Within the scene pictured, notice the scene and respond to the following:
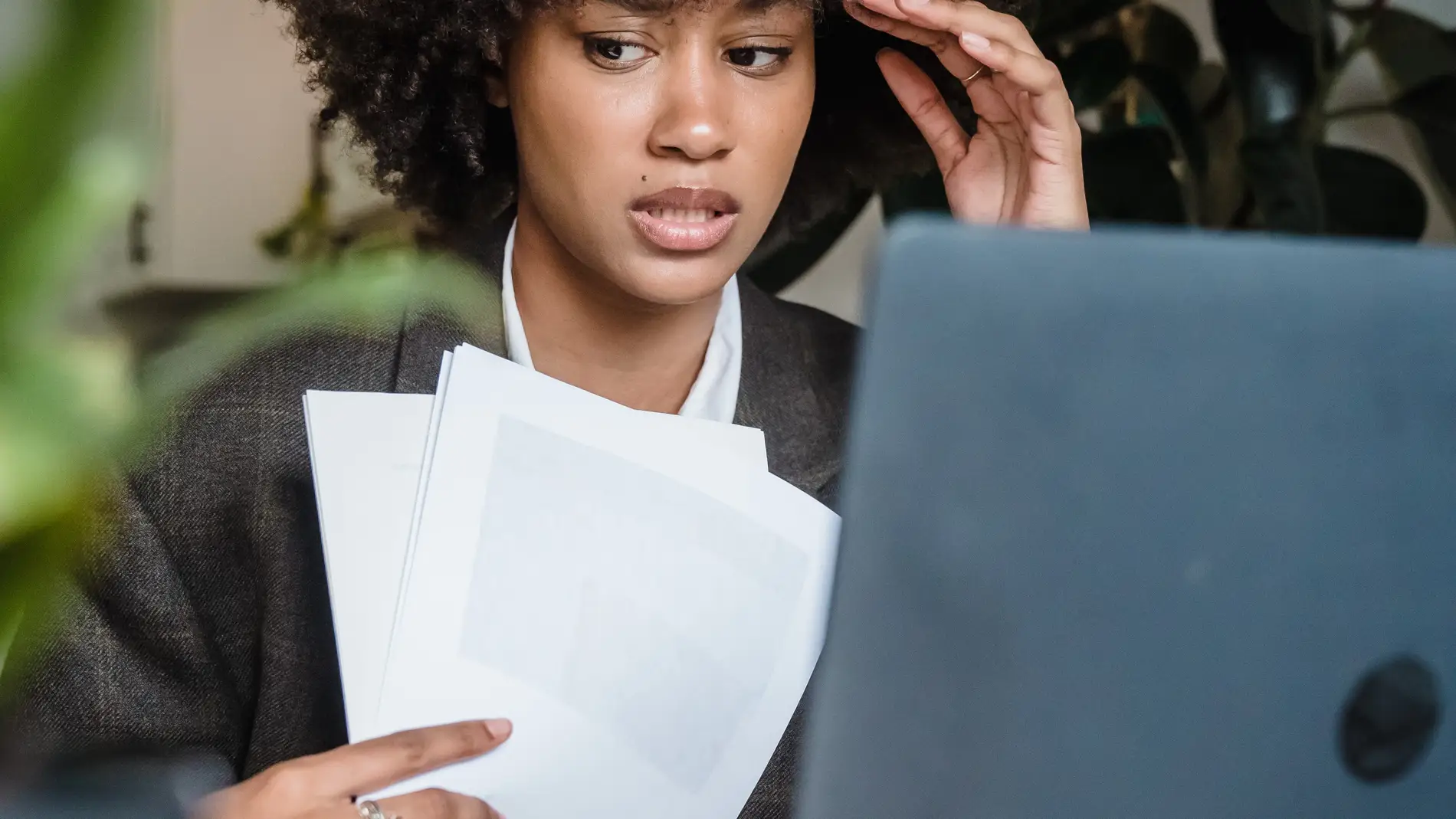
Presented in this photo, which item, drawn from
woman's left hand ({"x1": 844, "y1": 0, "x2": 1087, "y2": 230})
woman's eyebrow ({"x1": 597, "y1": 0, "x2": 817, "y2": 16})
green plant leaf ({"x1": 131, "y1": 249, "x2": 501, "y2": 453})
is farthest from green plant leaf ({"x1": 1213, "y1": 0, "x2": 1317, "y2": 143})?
green plant leaf ({"x1": 131, "y1": 249, "x2": 501, "y2": 453})

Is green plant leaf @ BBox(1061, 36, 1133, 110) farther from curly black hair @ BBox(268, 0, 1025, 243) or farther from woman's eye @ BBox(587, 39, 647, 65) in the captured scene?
woman's eye @ BBox(587, 39, 647, 65)

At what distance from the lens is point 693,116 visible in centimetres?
80

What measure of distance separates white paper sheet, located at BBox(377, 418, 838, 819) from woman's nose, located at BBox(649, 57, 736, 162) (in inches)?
8.0

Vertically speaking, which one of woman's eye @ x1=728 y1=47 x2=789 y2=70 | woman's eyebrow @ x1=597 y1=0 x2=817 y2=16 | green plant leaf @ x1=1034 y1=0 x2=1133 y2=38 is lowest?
woman's eye @ x1=728 y1=47 x2=789 y2=70

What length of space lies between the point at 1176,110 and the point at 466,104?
0.74 metres

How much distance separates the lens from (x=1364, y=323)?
33 cm

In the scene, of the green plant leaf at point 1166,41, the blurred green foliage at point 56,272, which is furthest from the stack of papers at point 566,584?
the green plant leaf at point 1166,41

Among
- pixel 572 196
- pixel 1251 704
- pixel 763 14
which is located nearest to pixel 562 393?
pixel 572 196

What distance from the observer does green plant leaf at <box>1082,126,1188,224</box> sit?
4.24 ft

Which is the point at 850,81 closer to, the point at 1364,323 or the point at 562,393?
the point at 562,393

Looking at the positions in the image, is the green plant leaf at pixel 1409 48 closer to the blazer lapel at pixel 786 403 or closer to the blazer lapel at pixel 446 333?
the blazer lapel at pixel 786 403

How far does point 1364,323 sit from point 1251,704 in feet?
0.35

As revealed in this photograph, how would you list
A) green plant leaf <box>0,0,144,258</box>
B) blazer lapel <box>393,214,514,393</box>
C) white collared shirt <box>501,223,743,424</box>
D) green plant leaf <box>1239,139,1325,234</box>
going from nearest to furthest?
1. green plant leaf <box>0,0,144,258</box>
2. blazer lapel <box>393,214,514,393</box>
3. white collared shirt <box>501,223,743,424</box>
4. green plant leaf <box>1239,139,1325,234</box>

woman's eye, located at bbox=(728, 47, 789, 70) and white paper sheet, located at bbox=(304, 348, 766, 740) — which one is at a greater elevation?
woman's eye, located at bbox=(728, 47, 789, 70)
